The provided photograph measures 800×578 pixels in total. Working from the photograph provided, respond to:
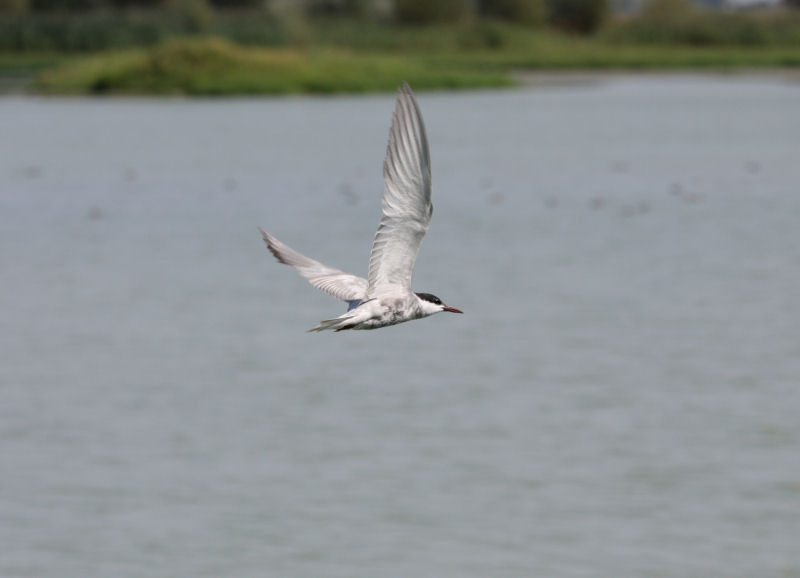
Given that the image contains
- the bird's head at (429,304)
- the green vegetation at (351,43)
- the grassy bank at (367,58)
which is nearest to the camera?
the bird's head at (429,304)

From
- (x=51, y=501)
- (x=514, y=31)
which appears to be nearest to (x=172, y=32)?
(x=514, y=31)

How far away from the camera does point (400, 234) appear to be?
984 centimetres

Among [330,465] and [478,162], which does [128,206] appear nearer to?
[478,162]

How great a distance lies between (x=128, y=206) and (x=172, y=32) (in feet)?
209

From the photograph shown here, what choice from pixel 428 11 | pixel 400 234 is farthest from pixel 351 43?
pixel 400 234

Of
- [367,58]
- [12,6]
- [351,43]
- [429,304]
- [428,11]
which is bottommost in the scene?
[12,6]

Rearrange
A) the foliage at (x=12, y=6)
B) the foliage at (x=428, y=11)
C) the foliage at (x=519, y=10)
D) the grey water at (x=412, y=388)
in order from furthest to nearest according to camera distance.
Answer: the foliage at (x=519, y=10), the foliage at (x=428, y=11), the foliage at (x=12, y=6), the grey water at (x=412, y=388)

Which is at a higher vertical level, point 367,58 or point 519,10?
point 519,10

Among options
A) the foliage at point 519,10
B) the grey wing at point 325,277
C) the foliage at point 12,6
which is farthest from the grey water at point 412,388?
the foliage at point 519,10

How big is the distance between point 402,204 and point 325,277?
127cm

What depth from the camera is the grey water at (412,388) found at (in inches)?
680

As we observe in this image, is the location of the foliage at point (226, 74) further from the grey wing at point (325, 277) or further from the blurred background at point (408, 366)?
the grey wing at point (325, 277)

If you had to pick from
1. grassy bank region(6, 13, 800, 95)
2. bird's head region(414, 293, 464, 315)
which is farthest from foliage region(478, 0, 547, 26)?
bird's head region(414, 293, 464, 315)

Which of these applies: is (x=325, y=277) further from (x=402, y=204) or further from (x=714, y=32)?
(x=714, y=32)
